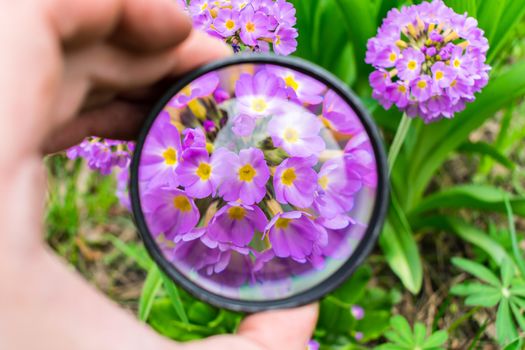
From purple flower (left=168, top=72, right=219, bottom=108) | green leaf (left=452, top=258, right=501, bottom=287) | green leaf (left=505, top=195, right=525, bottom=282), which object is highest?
purple flower (left=168, top=72, right=219, bottom=108)

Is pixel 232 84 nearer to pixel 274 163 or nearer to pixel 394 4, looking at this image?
pixel 274 163

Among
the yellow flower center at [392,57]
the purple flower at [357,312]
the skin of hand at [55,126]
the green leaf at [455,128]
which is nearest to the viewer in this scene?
the skin of hand at [55,126]

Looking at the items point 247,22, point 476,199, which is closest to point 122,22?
point 247,22

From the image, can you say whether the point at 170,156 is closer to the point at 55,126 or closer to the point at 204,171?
the point at 204,171

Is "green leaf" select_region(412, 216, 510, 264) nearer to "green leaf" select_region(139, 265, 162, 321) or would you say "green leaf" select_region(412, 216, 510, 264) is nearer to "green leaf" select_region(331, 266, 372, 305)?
"green leaf" select_region(331, 266, 372, 305)

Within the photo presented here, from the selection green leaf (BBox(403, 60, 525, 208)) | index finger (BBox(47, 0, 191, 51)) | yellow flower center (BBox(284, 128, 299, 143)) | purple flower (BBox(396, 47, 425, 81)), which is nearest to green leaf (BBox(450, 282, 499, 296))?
green leaf (BBox(403, 60, 525, 208))

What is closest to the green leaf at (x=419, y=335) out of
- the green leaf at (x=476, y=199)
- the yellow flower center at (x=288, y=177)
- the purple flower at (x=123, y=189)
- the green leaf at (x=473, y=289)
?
the green leaf at (x=473, y=289)

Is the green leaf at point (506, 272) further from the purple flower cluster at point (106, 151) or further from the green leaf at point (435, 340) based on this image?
the purple flower cluster at point (106, 151)
